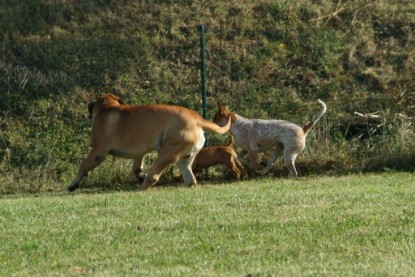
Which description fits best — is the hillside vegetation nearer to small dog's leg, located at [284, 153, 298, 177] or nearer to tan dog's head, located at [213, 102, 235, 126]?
small dog's leg, located at [284, 153, 298, 177]

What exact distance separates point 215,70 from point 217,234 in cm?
1080

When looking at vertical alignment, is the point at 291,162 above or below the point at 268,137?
below

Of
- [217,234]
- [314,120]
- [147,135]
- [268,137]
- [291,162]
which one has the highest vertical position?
[217,234]

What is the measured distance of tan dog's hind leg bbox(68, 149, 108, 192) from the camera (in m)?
15.9

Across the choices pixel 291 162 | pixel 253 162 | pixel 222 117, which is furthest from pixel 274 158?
pixel 222 117

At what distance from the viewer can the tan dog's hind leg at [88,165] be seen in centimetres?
1587

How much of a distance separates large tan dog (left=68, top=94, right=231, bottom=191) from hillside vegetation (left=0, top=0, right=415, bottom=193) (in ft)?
3.29

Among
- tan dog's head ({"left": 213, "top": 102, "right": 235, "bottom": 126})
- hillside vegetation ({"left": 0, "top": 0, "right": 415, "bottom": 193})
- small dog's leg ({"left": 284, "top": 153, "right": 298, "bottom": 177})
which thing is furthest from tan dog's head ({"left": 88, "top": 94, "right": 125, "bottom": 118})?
small dog's leg ({"left": 284, "top": 153, "right": 298, "bottom": 177})

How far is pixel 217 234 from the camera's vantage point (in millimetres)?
9828

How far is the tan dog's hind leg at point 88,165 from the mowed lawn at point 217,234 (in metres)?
2.02

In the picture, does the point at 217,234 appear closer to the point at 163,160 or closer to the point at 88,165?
the point at 163,160

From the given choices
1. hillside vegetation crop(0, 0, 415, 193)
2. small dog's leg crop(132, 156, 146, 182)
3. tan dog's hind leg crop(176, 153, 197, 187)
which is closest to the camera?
tan dog's hind leg crop(176, 153, 197, 187)

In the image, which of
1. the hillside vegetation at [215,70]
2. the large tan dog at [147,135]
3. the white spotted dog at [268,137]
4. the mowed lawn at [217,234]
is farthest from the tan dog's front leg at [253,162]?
the mowed lawn at [217,234]

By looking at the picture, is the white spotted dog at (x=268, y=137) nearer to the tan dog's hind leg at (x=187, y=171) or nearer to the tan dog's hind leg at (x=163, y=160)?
the tan dog's hind leg at (x=187, y=171)
